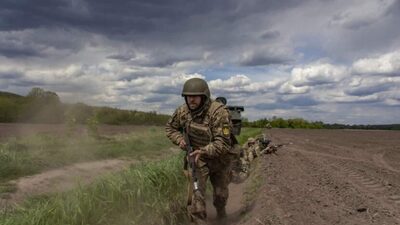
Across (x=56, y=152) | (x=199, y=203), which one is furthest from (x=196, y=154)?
(x=56, y=152)

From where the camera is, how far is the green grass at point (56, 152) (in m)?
14.2

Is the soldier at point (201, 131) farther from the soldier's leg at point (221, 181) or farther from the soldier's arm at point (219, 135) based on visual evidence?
the soldier's leg at point (221, 181)

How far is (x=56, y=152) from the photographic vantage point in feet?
58.5

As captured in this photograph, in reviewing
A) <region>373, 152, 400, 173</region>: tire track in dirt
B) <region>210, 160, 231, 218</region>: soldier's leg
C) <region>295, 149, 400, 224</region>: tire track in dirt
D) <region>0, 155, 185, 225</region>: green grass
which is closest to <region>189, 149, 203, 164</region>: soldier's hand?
<region>210, 160, 231, 218</region>: soldier's leg

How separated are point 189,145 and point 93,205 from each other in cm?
169

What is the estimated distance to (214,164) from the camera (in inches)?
325

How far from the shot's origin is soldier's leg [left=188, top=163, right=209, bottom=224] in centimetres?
761

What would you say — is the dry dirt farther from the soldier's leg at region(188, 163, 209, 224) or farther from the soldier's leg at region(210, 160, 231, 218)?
the soldier's leg at region(188, 163, 209, 224)

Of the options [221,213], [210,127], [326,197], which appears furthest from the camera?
[326,197]

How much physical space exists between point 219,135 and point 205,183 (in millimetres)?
838

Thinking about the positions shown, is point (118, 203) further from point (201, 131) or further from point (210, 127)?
point (210, 127)

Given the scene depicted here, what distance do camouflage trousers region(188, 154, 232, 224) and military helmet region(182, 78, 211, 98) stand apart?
3.49 feet

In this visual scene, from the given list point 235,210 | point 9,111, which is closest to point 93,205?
point 235,210

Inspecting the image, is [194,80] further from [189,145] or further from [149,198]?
[149,198]
